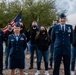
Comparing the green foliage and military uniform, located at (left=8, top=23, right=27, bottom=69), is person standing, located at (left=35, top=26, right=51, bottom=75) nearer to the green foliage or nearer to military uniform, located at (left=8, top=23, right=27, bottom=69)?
military uniform, located at (left=8, top=23, right=27, bottom=69)

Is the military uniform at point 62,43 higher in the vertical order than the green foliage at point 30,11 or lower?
lower

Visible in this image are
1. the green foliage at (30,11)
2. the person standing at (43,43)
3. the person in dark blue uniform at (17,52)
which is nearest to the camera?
the person in dark blue uniform at (17,52)

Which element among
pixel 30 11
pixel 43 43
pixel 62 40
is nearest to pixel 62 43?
pixel 62 40

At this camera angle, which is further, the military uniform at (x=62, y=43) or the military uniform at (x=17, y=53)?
the military uniform at (x=17, y=53)

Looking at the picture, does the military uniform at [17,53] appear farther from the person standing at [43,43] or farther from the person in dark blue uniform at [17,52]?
the person standing at [43,43]

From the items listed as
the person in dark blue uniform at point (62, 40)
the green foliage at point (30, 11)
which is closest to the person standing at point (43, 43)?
the person in dark blue uniform at point (62, 40)

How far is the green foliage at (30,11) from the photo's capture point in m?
43.7

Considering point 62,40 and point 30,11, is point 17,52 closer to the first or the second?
point 62,40

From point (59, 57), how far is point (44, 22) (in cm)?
3519

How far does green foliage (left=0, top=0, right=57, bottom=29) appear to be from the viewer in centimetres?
4366

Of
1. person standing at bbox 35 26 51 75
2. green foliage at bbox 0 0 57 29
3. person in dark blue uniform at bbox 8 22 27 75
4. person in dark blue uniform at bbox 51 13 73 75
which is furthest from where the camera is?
green foliage at bbox 0 0 57 29

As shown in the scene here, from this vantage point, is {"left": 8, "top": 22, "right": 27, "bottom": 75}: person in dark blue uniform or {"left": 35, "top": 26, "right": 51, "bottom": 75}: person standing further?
{"left": 35, "top": 26, "right": 51, "bottom": 75}: person standing

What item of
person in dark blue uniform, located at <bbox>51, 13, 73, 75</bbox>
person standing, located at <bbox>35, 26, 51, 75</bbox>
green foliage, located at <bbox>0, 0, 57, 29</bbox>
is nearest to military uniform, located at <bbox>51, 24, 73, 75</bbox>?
person in dark blue uniform, located at <bbox>51, 13, 73, 75</bbox>

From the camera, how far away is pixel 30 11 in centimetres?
4519
